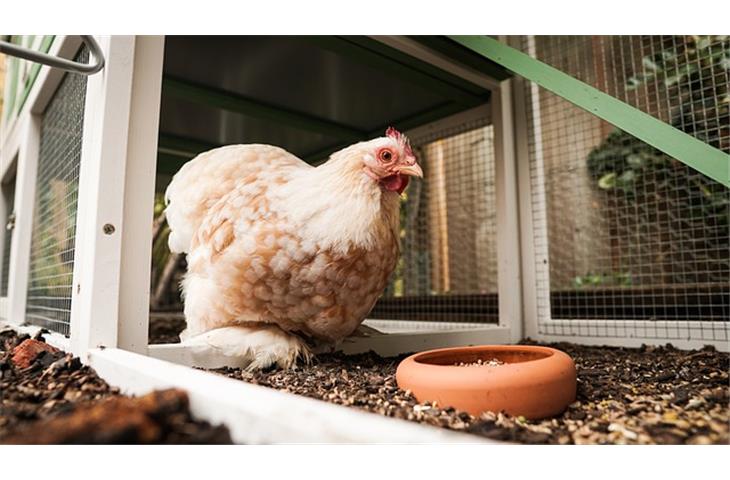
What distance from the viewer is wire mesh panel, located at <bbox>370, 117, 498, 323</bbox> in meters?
2.96

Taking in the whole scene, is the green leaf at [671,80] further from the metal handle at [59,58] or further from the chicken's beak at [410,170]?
the metal handle at [59,58]

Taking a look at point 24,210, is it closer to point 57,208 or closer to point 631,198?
point 57,208

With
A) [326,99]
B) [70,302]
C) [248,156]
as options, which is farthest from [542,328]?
[70,302]

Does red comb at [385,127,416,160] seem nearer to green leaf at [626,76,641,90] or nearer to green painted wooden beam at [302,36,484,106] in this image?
green painted wooden beam at [302,36,484,106]

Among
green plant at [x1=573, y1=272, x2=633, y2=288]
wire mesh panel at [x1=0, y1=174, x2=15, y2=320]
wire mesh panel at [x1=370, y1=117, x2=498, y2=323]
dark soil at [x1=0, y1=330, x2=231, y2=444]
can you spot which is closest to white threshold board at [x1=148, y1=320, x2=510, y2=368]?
dark soil at [x1=0, y1=330, x2=231, y2=444]

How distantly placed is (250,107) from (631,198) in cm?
239

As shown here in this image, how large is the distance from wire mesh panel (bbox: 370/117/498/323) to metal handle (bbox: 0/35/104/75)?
6.36 ft

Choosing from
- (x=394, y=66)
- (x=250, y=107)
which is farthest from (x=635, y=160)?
(x=250, y=107)

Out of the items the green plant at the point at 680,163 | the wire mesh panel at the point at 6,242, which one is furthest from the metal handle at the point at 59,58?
the green plant at the point at 680,163

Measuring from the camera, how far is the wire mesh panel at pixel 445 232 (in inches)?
117

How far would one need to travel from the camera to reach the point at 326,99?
272 centimetres

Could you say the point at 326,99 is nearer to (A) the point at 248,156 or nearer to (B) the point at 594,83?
(A) the point at 248,156

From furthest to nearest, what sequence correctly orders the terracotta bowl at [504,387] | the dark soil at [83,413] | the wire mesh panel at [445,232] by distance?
the wire mesh panel at [445,232] → the terracotta bowl at [504,387] → the dark soil at [83,413]

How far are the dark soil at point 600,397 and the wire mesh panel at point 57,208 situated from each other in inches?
25.5
